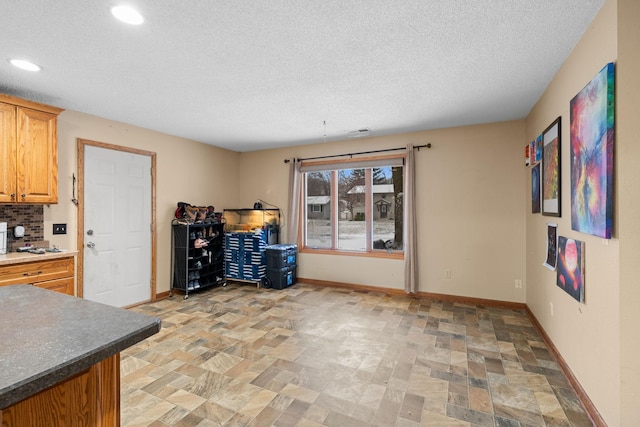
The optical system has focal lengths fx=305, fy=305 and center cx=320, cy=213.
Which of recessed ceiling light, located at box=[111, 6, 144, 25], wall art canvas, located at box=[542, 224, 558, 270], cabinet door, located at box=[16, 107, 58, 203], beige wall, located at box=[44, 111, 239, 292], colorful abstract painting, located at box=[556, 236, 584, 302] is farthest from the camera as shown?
beige wall, located at box=[44, 111, 239, 292]

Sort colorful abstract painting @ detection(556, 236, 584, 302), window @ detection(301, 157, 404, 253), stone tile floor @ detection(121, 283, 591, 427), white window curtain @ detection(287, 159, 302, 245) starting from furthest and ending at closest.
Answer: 1. white window curtain @ detection(287, 159, 302, 245)
2. window @ detection(301, 157, 404, 253)
3. colorful abstract painting @ detection(556, 236, 584, 302)
4. stone tile floor @ detection(121, 283, 591, 427)

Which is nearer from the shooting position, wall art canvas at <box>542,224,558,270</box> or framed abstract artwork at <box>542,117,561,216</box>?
framed abstract artwork at <box>542,117,561,216</box>

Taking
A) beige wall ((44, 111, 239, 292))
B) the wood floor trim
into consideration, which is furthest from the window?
the wood floor trim

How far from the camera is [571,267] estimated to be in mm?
2303

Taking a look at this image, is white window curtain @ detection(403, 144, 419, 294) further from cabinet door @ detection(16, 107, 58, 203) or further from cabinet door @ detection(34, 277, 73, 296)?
cabinet door @ detection(16, 107, 58, 203)

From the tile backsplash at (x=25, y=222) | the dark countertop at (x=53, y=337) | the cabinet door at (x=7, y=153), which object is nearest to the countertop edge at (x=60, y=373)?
the dark countertop at (x=53, y=337)

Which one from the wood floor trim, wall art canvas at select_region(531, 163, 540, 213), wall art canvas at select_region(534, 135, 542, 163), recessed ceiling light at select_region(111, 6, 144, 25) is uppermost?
recessed ceiling light at select_region(111, 6, 144, 25)

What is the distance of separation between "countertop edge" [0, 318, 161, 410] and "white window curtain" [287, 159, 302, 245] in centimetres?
438

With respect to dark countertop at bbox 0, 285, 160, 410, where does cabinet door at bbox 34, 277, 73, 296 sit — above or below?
below

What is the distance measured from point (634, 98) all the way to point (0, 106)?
475 centimetres

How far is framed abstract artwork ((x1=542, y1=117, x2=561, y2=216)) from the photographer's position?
8.55ft

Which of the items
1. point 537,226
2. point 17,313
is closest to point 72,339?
point 17,313

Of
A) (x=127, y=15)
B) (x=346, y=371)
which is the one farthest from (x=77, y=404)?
(x=127, y=15)

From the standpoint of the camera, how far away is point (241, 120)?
4.02 metres
